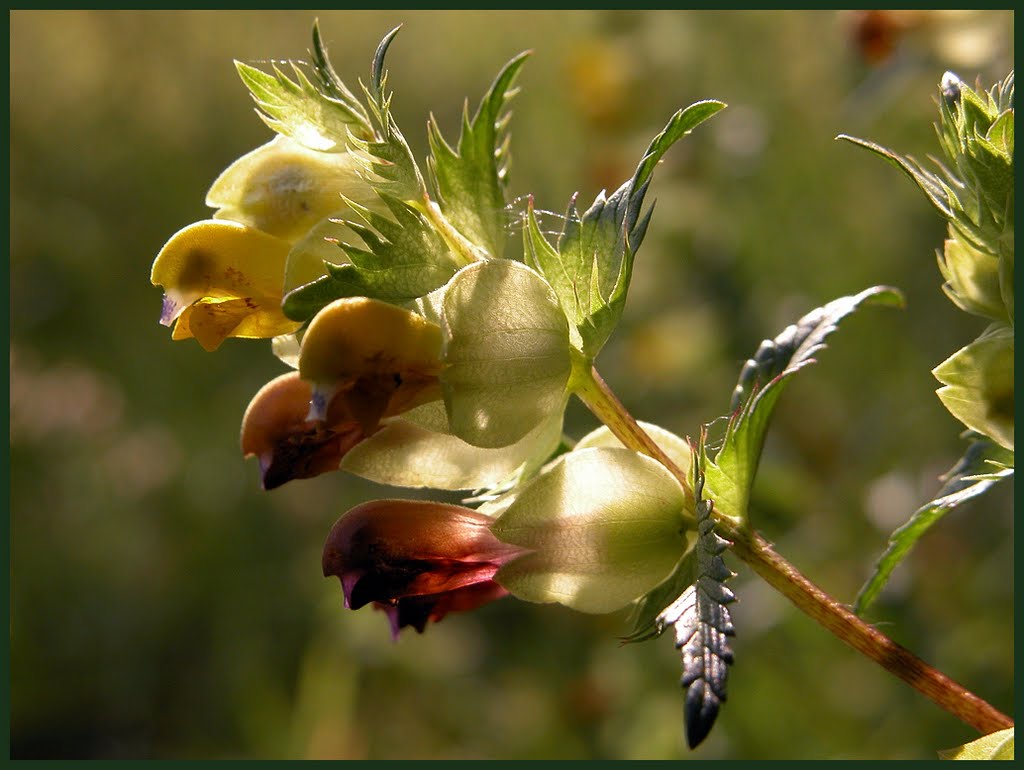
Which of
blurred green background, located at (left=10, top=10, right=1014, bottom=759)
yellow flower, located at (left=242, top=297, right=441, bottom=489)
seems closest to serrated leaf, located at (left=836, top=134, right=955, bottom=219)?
yellow flower, located at (left=242, top=297, right=441, bottom=489)

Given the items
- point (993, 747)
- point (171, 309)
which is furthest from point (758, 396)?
point (171, 309)

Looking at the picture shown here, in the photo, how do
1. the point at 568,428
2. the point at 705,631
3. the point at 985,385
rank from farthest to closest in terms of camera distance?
the point at 568,428 → the point at 985,385 → the point at 705,631

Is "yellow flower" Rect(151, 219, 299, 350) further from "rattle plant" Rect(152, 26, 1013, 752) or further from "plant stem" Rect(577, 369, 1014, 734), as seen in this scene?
"plant stem" Rect(577, 369, 1014, 734)

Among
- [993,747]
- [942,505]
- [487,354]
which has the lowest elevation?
[993,747]

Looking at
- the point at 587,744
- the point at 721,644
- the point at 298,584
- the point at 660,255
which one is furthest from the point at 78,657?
the point at 721,644

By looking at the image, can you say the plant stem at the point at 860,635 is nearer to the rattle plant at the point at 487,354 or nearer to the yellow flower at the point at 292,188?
the rattle plant at the point at 487,354

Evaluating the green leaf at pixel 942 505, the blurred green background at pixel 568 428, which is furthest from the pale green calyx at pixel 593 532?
the blurred green background at pixel 568 428

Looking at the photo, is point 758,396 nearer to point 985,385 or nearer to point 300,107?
point 985,385
